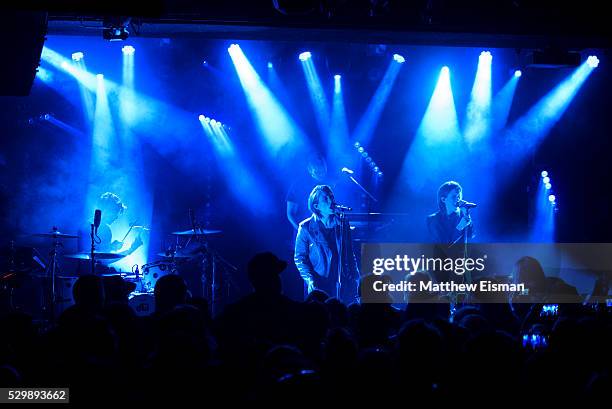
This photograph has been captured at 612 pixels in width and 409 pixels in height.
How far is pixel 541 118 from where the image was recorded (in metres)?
13.8

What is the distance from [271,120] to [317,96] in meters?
1.05

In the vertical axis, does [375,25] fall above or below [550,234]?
above

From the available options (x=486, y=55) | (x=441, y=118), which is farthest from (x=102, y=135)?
(x=486, y=55)

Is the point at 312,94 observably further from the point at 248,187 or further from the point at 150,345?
the point at 150,345

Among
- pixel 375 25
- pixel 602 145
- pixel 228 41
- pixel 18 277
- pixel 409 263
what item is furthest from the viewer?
pixel 602 145

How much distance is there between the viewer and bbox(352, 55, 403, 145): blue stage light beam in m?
13.5

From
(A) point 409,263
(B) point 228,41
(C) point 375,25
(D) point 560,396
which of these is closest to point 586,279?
(A) point 409,263

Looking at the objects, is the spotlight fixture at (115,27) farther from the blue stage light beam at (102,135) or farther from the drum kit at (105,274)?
the blue stage light beam at (102,135)

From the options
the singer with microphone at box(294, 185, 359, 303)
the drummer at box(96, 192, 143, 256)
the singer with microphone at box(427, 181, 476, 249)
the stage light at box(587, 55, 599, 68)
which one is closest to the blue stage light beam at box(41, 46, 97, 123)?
the drummer at box(96, 192, 143, 256)

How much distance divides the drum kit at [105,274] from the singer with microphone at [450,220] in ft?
12.2

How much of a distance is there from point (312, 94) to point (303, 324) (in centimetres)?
932

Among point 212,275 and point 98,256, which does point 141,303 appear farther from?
point 212,275

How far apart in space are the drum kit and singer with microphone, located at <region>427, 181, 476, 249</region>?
12.2ft

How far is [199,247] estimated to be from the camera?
10.9m
